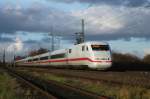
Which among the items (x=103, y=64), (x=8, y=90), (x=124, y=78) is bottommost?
(x=8, y=90)

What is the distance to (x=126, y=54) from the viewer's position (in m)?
91.9

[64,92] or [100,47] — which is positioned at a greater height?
[100,47]

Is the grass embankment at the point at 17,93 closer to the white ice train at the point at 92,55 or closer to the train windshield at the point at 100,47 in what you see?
the white ice train at the point at 92,55

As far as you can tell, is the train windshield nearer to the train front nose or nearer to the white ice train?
the white ice train

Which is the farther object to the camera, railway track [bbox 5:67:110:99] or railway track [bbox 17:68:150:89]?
railway track [bbox 17:68:150:89]

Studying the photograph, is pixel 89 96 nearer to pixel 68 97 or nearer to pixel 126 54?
pixel 68 97

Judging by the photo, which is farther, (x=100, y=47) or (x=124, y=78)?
(x=100, y=47)

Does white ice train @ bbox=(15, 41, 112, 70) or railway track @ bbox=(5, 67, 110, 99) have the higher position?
white ice train @ bbox=(15, 41, 112, 70)

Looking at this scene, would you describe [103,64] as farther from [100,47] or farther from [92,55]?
[100,47]

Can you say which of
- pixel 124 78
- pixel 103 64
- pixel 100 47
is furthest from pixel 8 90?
pixel 100 47

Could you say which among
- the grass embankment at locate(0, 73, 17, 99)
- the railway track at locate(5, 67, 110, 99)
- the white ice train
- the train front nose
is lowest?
the railway track at locate(5, 67, 110, 99)

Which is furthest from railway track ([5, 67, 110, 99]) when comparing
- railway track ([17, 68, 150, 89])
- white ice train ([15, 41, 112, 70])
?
white ice train ([15, 41, 112, 70])

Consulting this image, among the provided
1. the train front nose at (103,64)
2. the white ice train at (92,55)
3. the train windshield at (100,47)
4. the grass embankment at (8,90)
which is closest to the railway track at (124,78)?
the train front nose at (103,64)

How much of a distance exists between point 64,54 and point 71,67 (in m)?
4.10
